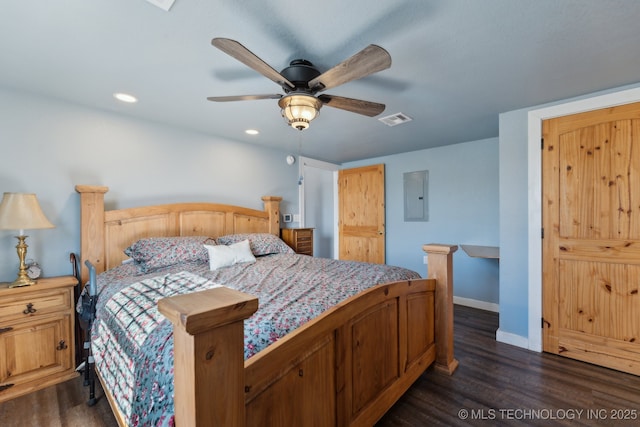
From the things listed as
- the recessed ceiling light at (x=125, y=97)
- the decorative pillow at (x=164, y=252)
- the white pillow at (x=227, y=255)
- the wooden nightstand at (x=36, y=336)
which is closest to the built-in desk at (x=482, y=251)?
the white pillow at (x=227, y=255)

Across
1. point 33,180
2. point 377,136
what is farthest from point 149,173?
point 377,136

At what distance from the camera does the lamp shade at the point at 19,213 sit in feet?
6.13

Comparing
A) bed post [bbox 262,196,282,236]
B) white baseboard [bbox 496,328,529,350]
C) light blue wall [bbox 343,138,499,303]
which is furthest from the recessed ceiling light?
white baseboard [bbox 496,328,529,350]

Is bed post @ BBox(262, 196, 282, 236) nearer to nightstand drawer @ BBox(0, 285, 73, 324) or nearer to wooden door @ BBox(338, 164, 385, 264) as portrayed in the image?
wooden door @ BBox(338, 164, 385, 264)

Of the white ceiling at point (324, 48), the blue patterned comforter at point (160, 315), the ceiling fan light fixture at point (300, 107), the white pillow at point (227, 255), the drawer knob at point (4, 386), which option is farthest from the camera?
the white pillow at point (227, 255)

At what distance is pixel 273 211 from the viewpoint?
3.81 m

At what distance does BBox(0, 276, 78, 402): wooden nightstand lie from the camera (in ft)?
6.23

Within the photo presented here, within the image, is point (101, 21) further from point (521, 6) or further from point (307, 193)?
point (307, 193)

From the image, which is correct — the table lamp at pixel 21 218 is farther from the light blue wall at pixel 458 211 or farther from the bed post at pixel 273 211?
the light blue wall at pixel 458 211

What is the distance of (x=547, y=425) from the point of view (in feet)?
5.33

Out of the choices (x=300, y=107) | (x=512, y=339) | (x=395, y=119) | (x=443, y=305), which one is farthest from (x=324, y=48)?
(x=512, y=339)

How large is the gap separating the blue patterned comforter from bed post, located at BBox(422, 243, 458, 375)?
0.20m

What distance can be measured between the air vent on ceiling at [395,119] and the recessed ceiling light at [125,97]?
88.3 inches

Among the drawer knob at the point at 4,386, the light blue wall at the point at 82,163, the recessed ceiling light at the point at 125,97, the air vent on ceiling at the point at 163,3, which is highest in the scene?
the air vent on ceiling at the point at 163,3
